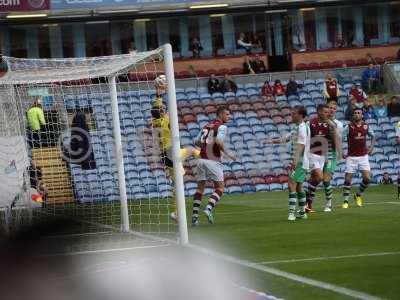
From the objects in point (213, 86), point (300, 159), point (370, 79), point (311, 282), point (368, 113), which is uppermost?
point (213, 86)

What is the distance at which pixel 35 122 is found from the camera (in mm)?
17906

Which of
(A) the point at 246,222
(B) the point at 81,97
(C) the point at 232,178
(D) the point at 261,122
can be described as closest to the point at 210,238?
(A) the point at 246,222

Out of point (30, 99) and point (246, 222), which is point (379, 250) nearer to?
point (246, 222)

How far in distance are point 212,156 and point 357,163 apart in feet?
15.2

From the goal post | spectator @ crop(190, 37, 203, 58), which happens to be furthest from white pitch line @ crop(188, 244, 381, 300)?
spectator @ crop(190, 37, 203, 58)

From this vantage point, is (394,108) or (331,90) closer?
(394,108)

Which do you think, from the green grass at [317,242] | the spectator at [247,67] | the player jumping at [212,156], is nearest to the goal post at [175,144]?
the green grass at [317,242]

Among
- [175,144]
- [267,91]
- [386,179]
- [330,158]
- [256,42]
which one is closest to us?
[175,144]

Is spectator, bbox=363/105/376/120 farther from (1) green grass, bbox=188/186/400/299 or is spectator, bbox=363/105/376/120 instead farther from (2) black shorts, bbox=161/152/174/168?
(2) black shorts, bbox=161/152/174/168

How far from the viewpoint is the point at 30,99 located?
17797 mm

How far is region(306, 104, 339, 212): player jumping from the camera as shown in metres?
16.8

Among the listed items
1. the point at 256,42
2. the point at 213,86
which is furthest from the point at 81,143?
the point at 256,42

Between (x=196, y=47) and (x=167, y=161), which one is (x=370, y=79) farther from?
(x=167, y=161)

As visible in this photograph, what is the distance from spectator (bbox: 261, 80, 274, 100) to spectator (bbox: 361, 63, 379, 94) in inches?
145
